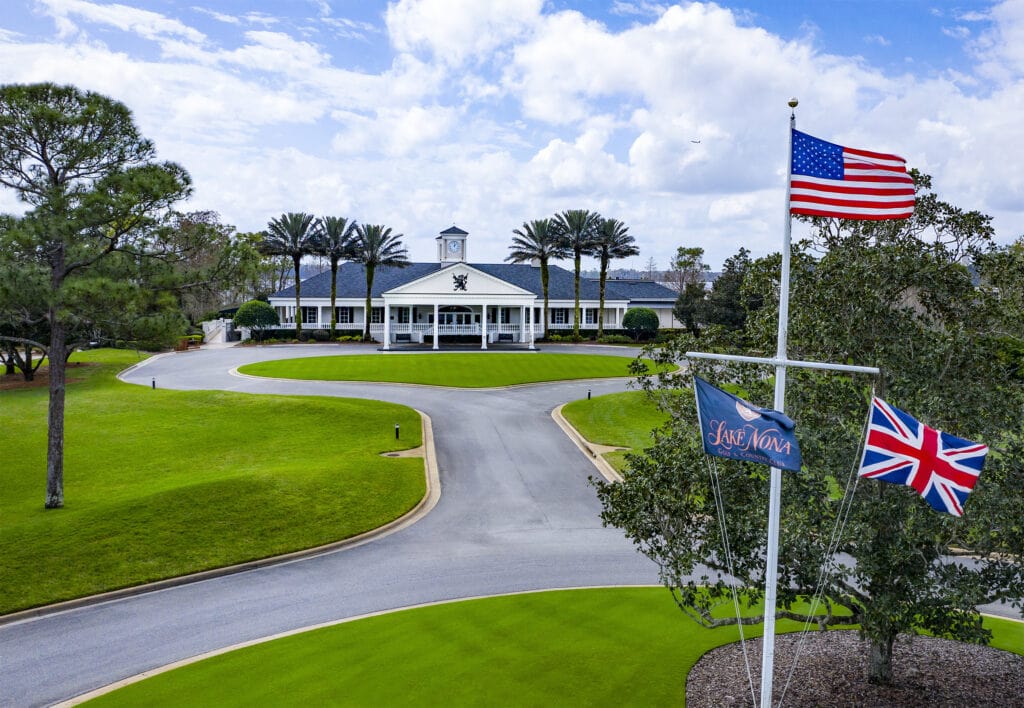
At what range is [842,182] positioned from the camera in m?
8.80

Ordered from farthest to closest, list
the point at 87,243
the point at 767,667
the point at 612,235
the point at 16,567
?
the point at 612,235 < the point at 87,243 < the point at 16,567 < the point at 767,667

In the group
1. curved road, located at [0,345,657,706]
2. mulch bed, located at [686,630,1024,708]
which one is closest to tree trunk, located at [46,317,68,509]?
curved road, located at [0,345,657,706]

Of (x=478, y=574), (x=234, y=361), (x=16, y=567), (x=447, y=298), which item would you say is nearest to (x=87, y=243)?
(x=16, y=567)

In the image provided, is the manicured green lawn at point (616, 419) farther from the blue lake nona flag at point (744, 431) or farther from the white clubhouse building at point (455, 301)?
the white clubhouse building at point (455, 301)

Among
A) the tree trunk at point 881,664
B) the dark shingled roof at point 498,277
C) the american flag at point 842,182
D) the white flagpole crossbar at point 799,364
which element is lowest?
the tree trunk at point 881,664

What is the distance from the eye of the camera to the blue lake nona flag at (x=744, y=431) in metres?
7.92

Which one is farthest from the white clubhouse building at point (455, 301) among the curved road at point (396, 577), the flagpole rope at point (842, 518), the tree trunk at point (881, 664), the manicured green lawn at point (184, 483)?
the flagpole rope at point (842, 518)

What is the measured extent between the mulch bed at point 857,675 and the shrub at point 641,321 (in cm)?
5830

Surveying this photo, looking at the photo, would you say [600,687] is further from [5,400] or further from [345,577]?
[5,400]

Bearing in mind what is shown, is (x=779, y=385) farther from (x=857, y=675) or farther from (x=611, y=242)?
(x=611, y=242)

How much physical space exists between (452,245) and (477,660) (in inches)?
2628

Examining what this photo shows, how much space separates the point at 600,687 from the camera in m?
11.8

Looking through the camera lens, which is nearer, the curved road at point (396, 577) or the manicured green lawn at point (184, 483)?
the curved road at point (396, 577)

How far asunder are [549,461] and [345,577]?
11.1 meters
